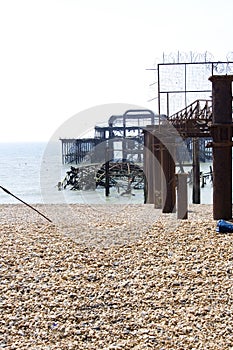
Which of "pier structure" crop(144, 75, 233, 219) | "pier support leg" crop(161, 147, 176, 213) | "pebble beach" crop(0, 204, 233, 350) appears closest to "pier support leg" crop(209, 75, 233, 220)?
"pier structure" crop(144, 75, 233, 219)

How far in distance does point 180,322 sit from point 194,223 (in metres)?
4.30

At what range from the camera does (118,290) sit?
21.7 ft

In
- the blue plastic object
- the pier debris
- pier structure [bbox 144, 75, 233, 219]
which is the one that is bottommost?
the pier debris

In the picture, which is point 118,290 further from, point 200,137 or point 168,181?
point 200,137

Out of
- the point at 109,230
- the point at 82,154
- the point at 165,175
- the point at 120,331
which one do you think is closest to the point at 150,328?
the point at 120,331

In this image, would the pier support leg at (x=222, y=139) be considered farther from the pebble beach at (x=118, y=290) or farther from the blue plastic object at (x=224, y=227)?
the blue plastic object at (x=224, y=227)

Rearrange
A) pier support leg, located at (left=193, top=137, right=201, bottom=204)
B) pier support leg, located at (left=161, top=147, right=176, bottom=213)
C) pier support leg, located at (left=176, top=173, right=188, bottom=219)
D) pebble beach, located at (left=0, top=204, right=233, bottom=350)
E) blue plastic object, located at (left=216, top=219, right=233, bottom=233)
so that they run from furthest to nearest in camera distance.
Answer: pier support leg, located at (left=193, top=137, right=201, bottom=204) < pier support leg, located at (left=161, top=147, right=176, bottom=213) < pier support leg, located at (left=176, top=173, right=188, bottom=219) < blue plastic object, located at (left=216, top=219, right=233, bottom=233) < pebble beach, located at (left=0, top=204, right=233, bottom=350)

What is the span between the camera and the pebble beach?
5.51 m

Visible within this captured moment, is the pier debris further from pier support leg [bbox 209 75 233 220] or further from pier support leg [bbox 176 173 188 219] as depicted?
pier support leg [bbox 209 75 233 220]

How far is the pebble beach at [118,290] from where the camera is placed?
18.1 feet

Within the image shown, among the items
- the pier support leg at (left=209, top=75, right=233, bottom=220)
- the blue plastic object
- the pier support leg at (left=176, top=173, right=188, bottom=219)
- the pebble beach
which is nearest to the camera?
the pebble beach

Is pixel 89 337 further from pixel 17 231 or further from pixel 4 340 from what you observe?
pixel 17 231

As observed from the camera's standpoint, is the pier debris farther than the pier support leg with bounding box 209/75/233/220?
Yes

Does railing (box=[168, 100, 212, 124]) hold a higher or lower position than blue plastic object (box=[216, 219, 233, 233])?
higher
